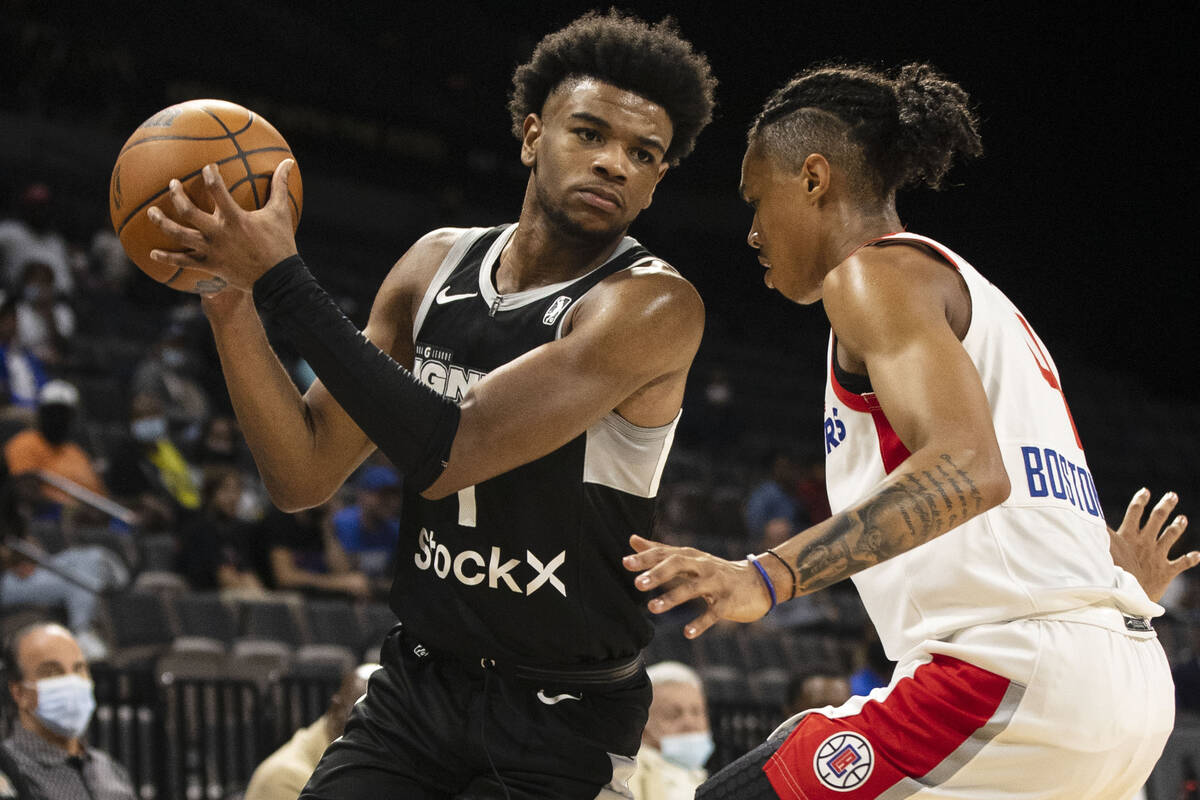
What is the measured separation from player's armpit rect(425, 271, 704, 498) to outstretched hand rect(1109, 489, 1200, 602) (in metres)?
1.12

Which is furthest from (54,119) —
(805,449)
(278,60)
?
(805,449)

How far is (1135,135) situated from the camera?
19.0m

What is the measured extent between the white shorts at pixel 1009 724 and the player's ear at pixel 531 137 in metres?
1.50

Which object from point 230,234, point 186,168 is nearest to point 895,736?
point 230,234

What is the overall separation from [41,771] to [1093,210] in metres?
18.0

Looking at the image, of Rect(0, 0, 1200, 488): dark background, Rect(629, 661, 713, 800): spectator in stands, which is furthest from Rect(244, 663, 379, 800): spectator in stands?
Rect(0, 0, 1200, 488): dark background

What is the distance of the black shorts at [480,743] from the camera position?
262 cm

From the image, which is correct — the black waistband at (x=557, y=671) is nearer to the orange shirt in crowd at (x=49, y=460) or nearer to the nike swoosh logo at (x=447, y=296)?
the nike swoosh logo at (x=447, y=296)

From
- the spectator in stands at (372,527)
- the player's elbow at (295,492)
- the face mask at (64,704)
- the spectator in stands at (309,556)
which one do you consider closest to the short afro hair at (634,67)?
the player's elbow at (295,492)

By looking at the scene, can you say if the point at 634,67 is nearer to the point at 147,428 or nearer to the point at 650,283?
the point at 650,283

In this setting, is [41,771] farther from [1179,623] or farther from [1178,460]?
[1178,460]

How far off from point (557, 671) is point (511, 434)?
508 millimetres

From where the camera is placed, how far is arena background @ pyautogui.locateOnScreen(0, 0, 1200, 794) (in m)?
16.1

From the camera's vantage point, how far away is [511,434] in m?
2.54
